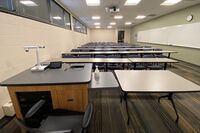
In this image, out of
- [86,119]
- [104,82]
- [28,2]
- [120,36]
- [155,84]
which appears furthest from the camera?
[120,36]

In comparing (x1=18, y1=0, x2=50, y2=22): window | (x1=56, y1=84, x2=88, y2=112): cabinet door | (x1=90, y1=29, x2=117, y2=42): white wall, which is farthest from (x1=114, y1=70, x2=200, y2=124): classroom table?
(x1=90, y1=29, x2=117, y2=42): white wall

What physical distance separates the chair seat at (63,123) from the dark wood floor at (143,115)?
692 mm

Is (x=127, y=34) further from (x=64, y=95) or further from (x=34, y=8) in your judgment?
(x=64, y=95)

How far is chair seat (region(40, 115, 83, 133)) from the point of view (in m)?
1.08

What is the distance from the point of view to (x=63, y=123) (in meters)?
1.15

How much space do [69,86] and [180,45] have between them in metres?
6.86

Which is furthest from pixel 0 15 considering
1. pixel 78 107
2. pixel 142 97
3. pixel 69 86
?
pixel 142 97

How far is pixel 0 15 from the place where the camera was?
1.85 m

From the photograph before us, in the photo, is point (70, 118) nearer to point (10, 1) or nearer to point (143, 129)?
point (143, 129)

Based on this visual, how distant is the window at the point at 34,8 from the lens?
8.23ft

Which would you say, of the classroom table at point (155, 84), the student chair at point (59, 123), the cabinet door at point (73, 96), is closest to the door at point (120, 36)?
the classroom table at point (155, 84)

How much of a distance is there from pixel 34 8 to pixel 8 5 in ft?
3.33

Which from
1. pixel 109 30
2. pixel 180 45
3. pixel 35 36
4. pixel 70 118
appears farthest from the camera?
pixel 109 30

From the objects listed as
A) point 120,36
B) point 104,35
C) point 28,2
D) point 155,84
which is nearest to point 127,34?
point 120,36
